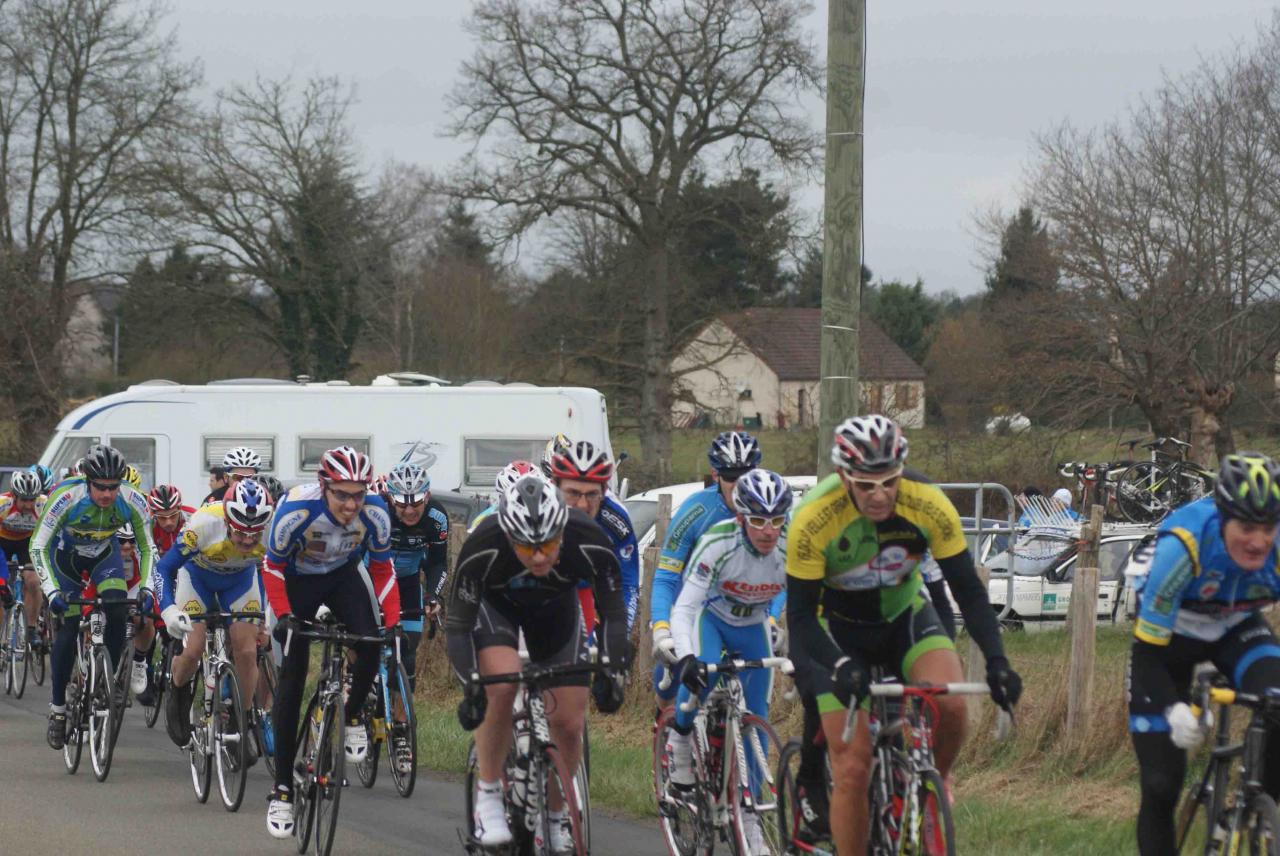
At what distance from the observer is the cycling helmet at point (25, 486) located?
1474cm

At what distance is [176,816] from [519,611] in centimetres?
353

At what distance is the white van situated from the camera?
2383 centimetres

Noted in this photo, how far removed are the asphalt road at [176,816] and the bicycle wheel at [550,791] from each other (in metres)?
1.80

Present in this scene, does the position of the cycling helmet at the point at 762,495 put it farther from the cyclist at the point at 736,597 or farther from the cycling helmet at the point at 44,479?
the cycling helmet at the point at 44,479

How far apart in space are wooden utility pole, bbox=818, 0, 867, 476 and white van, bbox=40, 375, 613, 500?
14233mm

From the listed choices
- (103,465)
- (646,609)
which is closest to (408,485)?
(103,465)

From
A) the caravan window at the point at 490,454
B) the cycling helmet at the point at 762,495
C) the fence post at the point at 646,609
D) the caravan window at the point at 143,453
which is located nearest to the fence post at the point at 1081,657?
the cycling helmet at the point at 762,495

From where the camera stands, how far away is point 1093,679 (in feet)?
31.8

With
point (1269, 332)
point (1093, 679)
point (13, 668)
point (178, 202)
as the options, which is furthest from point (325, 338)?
point (1093, 679)

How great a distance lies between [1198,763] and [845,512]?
12.9 feet

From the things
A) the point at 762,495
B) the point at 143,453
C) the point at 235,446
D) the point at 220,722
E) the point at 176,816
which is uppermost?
the point at 235,446

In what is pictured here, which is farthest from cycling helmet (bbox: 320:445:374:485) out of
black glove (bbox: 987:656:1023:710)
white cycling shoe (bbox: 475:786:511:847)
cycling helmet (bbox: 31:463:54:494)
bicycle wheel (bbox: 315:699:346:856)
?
cycling helmet (bbox: 31:463:54:494)

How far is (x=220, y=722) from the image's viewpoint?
9.77 meters

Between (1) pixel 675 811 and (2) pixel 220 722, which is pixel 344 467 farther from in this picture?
(1) pixel 675 811
